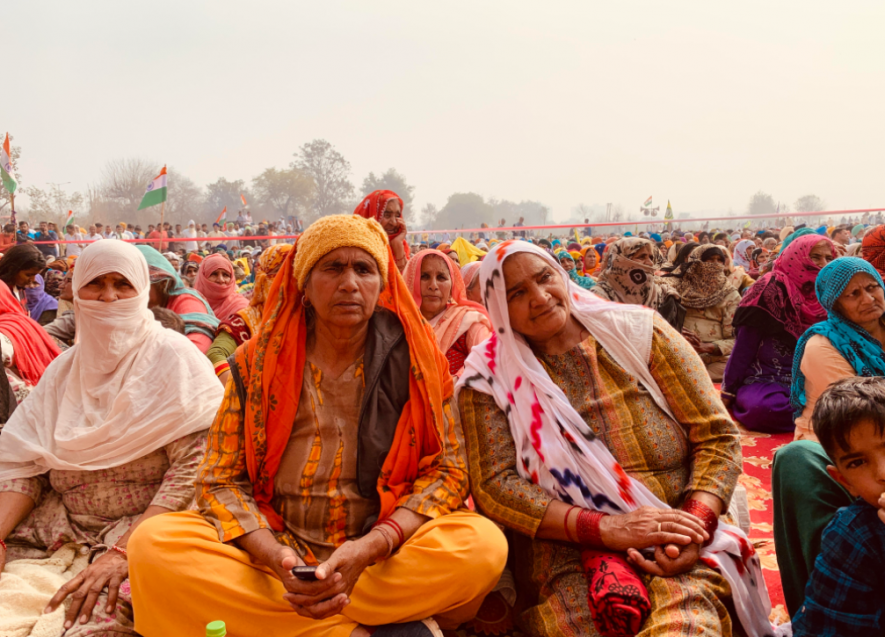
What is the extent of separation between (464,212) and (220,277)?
8626cm

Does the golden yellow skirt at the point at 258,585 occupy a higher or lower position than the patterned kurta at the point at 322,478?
lower

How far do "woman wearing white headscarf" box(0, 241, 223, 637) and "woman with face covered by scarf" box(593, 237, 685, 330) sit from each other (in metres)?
3.86

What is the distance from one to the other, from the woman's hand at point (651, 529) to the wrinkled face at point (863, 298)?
198 centimetres

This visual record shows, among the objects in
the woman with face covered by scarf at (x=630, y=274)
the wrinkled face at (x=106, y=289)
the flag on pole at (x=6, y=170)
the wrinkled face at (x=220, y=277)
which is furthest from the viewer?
the flag on pole at (x=6, y=170)

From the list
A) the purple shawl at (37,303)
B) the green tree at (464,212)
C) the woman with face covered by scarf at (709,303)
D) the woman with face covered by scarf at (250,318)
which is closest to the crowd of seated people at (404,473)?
the woman with face covered by scarf at (250,318)

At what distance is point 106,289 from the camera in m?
2.59

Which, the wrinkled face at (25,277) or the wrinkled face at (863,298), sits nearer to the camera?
the wrinkled face at (863,298)

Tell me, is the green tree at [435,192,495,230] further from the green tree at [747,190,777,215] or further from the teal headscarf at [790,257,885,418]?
the teal headscarf at [790,257,885,418]

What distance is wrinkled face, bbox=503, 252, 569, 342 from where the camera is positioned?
2162 millimetres

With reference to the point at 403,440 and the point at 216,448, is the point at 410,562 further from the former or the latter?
the point at 216,448

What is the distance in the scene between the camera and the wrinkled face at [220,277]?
5555mm

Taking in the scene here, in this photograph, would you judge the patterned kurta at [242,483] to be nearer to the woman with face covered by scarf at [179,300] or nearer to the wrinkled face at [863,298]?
the woman with face covered by scarf at [179,300]


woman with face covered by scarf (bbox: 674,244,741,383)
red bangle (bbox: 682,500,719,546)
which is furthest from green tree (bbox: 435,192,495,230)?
red bangle (bbox: 682,500,719,546)

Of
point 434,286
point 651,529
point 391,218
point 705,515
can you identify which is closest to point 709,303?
point 391,218
